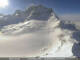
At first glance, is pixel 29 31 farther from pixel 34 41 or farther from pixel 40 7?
pixel 40 7

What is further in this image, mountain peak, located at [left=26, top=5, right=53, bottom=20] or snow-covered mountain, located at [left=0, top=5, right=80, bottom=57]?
mountain peak, located at [left=26, top=5, right=53, bottom=20]

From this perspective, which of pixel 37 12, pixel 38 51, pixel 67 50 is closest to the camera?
pixel 67 50

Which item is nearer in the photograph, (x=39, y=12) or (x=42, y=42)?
(x=42, y=42)

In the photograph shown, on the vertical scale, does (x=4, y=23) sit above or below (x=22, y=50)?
above

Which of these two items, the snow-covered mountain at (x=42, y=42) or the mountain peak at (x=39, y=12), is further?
the mountain peak at (x=39, y=12)

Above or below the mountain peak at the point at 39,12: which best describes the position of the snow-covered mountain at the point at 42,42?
below

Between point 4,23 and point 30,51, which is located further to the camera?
point 4,23

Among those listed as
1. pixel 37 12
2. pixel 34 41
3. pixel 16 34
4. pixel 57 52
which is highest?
pixel 37 12

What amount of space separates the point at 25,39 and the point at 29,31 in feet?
4.99

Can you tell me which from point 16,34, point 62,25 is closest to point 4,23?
point 16,34

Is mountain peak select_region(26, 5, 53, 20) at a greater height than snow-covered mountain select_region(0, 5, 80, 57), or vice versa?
mountain peak select_region(26, 5, 53, 20)

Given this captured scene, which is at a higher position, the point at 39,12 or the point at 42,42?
the point at 39,12

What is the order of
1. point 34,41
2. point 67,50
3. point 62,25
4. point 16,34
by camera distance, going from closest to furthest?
1. point 67,50
2. point 34,41
3. point 62,25
4. point 16,34

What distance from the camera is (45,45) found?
6.87 m
